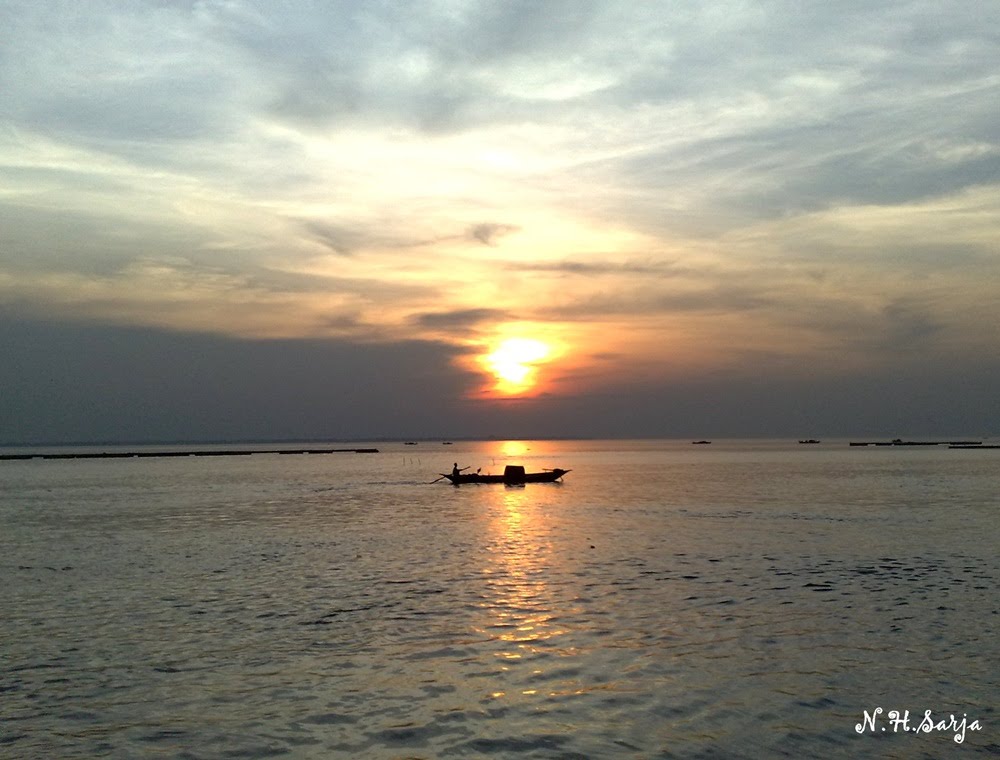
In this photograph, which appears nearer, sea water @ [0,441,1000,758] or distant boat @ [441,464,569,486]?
sea water @ [0,441,1000,758]

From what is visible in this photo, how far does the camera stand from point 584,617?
23.5 meters

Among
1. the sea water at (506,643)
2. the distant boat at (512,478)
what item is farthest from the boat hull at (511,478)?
the sea water at (506,643)

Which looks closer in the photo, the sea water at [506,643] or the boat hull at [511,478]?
the sea water at [506,643]

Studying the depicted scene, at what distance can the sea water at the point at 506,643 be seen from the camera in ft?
48.0

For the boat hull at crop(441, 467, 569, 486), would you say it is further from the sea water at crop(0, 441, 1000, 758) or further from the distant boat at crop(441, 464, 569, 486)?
the sea water at crop(0, 441, 1000, 758)

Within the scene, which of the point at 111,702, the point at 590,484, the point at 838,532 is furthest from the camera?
the point at 590,484

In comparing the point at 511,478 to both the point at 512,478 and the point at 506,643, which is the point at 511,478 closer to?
the point at 512,478

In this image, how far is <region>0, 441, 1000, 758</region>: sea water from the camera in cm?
1464

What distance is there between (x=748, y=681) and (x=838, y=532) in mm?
30722

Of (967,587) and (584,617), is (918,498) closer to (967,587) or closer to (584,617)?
(967,587)

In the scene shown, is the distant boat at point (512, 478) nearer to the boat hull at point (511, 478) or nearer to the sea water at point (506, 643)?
the boat hull at point (511, 478)

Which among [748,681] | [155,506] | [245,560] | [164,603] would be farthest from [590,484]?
[748,681]

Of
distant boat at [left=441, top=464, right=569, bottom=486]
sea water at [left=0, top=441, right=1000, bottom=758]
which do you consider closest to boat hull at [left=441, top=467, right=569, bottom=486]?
distant boat at [left=441, top=464, right=569, bottom=486]

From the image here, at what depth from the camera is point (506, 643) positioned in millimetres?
20656
